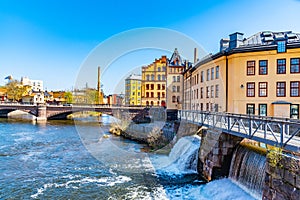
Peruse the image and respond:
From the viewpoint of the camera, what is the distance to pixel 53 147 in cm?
2183

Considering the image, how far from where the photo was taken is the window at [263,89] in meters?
19.2

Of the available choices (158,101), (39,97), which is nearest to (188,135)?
(158,101)

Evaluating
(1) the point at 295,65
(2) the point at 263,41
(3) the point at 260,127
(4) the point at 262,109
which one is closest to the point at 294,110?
(4) the point at 262,109

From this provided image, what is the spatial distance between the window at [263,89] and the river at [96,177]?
30.2 feet

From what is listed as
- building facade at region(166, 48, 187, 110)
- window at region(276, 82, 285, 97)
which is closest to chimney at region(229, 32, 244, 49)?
window at region(276, 82, 285, 97)

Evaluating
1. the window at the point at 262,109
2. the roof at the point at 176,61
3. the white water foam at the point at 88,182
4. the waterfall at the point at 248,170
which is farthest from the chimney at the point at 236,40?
the roof at the point at 176,61

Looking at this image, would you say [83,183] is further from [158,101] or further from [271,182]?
[158,101]

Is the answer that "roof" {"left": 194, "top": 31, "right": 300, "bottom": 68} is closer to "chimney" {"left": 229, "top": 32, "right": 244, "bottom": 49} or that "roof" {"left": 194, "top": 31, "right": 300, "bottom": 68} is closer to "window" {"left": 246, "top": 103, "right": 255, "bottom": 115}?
"chimney" {"left": 229, "top": 32, "right": 244, "bottom": 49}

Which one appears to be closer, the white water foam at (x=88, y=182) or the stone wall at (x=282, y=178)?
the stone wall at (x=282, y=178)

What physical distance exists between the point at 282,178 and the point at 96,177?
9812 millimetres

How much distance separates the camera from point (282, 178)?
22.9ft

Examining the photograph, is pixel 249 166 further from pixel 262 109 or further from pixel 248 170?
pixel 262 109

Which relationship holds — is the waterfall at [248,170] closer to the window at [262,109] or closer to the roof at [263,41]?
the window at [262,109]

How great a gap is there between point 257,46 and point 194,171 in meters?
11.5
